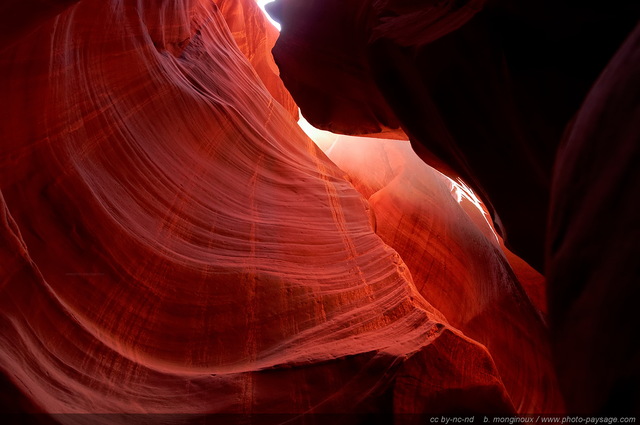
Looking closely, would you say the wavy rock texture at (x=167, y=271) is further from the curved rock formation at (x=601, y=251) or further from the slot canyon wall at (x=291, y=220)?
the curved rock formation at (x=601, y=251)

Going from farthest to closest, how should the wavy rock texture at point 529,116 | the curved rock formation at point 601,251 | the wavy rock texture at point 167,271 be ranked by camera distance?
the wavy rock texture at point 167,271 < the wavy rock texture at point 529,116 < the curved rock formation at point 601,251

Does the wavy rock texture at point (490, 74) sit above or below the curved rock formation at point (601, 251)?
above

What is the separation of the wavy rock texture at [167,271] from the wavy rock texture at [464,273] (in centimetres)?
184

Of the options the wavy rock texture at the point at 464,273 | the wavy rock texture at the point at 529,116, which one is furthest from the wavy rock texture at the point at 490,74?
the wavy rock texture at the point at 464,273

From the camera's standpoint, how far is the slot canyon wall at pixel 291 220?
1723 millimetres

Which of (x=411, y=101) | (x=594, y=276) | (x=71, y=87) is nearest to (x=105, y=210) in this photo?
(x=71, y=87)

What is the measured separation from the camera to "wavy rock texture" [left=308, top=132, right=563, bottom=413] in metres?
6.08

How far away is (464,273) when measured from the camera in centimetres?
725

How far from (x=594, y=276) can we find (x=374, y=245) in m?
3.97

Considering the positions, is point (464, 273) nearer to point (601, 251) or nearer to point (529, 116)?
point (529, 116)

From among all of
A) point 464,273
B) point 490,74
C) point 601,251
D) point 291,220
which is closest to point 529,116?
point 490,74

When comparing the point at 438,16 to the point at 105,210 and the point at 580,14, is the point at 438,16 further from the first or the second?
the point at 105,210

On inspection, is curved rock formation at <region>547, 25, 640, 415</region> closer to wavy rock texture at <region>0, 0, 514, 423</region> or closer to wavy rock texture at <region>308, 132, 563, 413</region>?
wavy rock texture at <region>0, 0, 514, 423</region>

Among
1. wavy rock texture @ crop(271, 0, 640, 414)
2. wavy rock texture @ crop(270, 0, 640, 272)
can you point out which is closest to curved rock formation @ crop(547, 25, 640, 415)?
wavy rock texture @ crop(271, 0, 640, 414)
